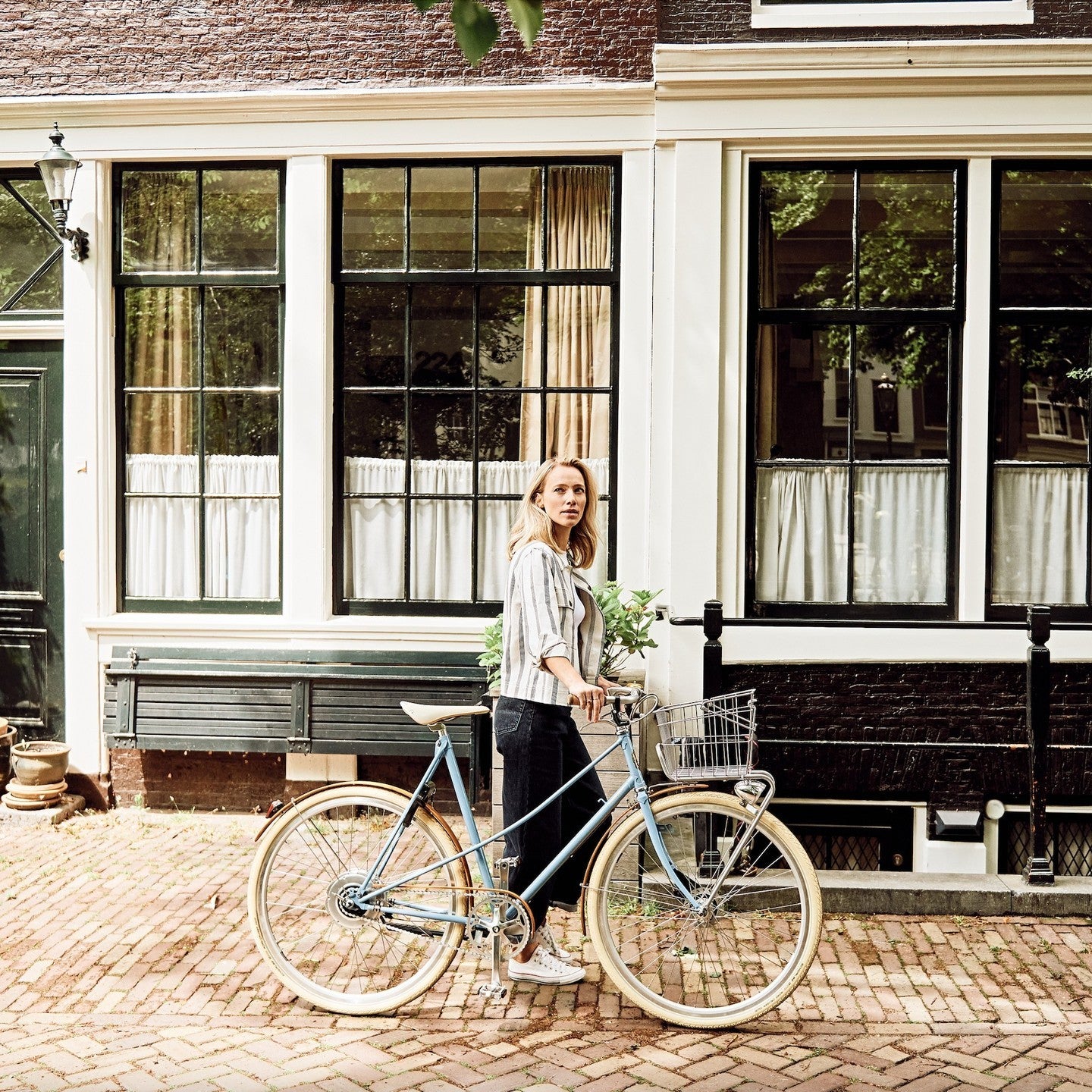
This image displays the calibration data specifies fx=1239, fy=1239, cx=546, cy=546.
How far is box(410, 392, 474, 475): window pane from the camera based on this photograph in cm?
683

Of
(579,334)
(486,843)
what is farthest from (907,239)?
(486,843)

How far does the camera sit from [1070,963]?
473cm

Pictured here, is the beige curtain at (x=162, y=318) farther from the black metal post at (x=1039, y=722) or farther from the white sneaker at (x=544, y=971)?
the black metal post at (x=1039, y=722)

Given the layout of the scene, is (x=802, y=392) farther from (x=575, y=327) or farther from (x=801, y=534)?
(x=575, y=327)

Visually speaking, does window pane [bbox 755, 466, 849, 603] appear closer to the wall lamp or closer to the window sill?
the window sill

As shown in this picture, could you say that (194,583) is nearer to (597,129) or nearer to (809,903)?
(597,129)

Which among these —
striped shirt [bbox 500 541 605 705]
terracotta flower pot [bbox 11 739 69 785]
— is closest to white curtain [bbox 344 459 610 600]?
terracotta flower pot [bbox 11 739 69 785]

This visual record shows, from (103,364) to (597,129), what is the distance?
2995 millimetres

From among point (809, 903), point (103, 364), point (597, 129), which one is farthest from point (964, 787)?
point (103, 364)

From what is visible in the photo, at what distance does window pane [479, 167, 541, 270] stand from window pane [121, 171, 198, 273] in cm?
164

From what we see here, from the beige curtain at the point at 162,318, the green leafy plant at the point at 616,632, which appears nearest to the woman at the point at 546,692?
the green leafy plant at the point at 616,632

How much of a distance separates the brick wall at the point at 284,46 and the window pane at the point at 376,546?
7.46 feet

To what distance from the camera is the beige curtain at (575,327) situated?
21.9 ft

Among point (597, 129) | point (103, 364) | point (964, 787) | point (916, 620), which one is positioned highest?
point (597, 129)
